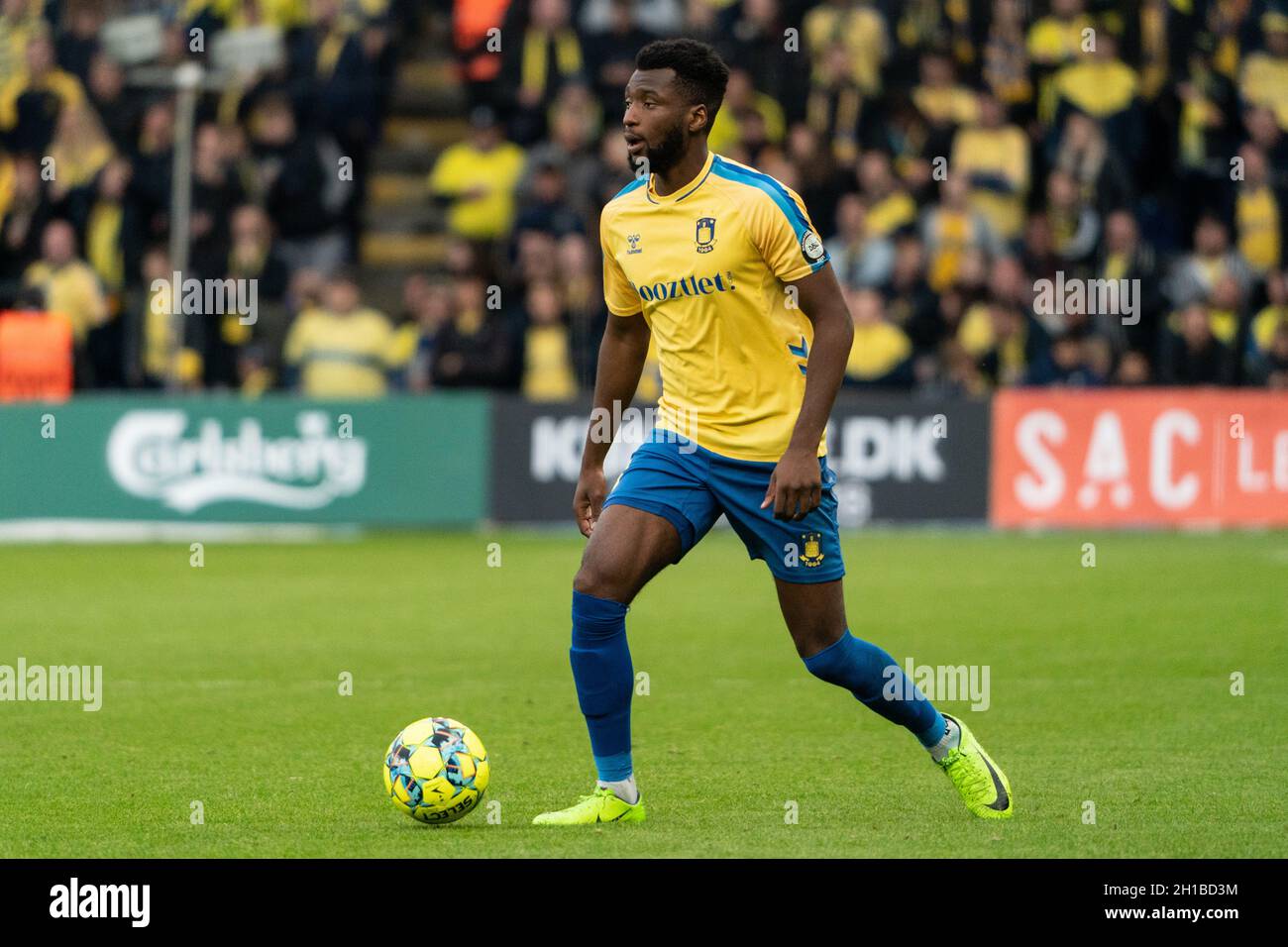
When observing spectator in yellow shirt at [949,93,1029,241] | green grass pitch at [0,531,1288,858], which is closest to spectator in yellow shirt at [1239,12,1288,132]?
spectator in yellow shirt at [949,93,1029,241]

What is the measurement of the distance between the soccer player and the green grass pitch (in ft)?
1.30

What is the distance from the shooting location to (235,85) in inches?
868

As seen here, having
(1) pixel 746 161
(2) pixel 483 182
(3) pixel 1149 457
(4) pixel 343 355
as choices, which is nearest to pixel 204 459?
(4) pixel 343 355

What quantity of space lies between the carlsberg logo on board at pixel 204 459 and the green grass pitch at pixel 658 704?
3.18 feet

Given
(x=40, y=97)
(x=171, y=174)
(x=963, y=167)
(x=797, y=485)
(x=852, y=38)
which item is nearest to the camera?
(x=797, y=485)

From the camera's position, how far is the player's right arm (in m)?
7.26

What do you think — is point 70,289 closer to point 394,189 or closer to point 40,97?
point 40,97

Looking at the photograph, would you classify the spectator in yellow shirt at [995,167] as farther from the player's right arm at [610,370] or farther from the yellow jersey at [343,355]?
the player's right arm at [610,370]

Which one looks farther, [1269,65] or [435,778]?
[1269,65]

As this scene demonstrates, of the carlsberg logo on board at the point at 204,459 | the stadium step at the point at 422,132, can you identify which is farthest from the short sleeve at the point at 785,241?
the stadium step at the point at 422,132

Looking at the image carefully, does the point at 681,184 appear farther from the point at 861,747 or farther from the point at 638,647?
the point at 638,647

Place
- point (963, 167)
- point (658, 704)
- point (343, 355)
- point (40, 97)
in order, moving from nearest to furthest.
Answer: point (658, 704), point (343, 355), point (963, 167), point (40, 97)

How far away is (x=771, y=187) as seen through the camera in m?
6.91

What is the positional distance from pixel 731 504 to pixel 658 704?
2997 mm
